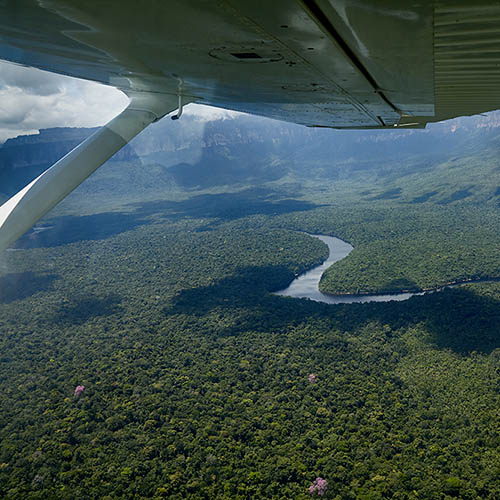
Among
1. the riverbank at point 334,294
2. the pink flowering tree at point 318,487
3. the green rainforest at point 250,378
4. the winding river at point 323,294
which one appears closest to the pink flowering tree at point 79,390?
the green rainforest at point 250,378

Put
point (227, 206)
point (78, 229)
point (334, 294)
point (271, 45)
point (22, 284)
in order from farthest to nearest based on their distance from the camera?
point (227, 206) → point (78, 229) → point (22, 284) → point (334, 294) → point (271, 45)

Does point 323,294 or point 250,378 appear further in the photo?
point 323,294

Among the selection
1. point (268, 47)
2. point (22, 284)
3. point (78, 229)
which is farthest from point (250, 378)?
point (78, 229)

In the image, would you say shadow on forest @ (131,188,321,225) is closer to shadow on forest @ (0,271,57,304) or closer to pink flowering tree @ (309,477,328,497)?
shadow on forest @ (0,271,57,304)

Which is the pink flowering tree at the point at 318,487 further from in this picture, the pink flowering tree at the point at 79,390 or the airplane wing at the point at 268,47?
the airplane wing at the point at 268,47

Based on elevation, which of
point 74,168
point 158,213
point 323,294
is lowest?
Answer: point 323,294

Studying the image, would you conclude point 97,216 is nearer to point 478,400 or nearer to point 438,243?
point 438,243

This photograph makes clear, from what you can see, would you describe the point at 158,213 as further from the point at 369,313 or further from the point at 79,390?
the point at 79,390
